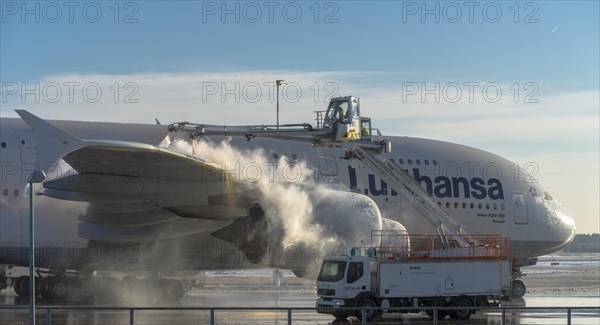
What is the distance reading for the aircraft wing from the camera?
92.8ft

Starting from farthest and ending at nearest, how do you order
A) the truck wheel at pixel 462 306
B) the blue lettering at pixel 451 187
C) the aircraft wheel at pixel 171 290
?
the aircraft wheel at pixel 171 290
the blue lettering at pixel 451 187
the truck wheel at pixel 462 306

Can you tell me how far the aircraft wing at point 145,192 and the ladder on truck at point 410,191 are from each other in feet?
12.9

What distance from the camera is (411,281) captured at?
28453mm

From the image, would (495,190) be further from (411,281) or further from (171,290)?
(171,290)

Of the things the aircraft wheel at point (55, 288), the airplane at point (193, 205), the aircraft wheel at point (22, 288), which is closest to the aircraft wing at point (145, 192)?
the airplane at point (193, 205)

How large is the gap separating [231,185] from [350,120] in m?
4.33

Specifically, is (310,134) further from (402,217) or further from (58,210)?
(58,210)

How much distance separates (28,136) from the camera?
32906mm

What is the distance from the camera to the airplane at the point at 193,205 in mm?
30438

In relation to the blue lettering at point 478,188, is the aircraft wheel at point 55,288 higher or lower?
lower

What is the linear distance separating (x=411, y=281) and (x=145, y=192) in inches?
331

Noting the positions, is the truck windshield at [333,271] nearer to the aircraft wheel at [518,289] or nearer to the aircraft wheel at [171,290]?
the aircraft wheel at [171,290]

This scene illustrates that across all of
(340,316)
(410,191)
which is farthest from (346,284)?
(410,191)

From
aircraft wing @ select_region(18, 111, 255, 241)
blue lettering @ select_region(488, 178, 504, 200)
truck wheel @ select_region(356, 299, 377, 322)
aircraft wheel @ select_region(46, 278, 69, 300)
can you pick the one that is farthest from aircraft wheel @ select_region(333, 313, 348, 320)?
blue lettering @ select_region(488, 178, 504, 200)
